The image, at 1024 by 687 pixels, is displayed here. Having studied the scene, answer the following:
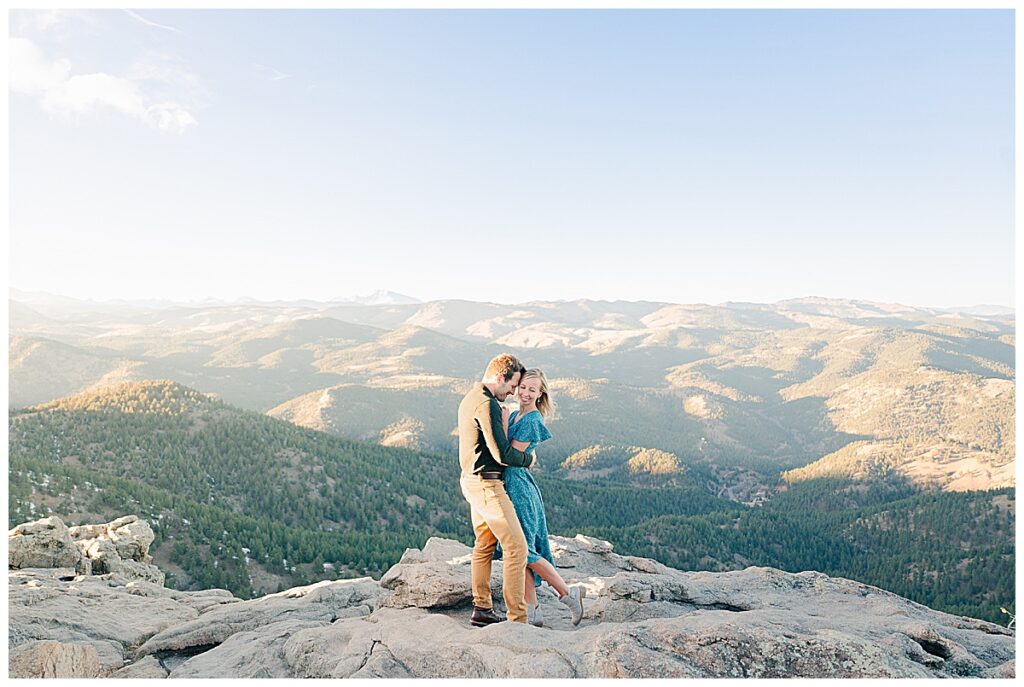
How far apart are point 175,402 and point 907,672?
290 feet

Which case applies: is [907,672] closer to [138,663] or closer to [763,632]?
[763,632]

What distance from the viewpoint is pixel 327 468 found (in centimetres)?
7512

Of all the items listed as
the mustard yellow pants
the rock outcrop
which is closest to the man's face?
the mustard yellow pants

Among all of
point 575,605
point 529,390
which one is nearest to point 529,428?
point 529,390

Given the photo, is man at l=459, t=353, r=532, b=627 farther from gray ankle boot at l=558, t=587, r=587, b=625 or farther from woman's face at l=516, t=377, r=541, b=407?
gray ankle boot at l=558, t=587, r=587, b=625

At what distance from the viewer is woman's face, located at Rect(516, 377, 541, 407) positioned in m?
8.41

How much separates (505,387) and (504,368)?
280mm

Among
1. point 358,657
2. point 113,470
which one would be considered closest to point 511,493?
point 358,657

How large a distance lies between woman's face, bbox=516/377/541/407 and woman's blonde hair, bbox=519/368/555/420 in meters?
0.04

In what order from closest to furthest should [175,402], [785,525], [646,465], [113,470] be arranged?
[113,470], [175,402], [785,525], [646,465]

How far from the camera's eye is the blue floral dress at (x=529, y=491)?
27.6ft

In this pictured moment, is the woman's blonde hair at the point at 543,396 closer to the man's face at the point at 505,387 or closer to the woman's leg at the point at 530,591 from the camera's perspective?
the man's face at the point at 505,387

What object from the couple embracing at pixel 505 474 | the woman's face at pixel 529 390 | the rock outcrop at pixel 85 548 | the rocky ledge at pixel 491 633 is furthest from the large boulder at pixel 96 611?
the woman's face at pixel 529 390

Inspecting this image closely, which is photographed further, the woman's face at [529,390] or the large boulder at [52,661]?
the woman's face at [529,390]
